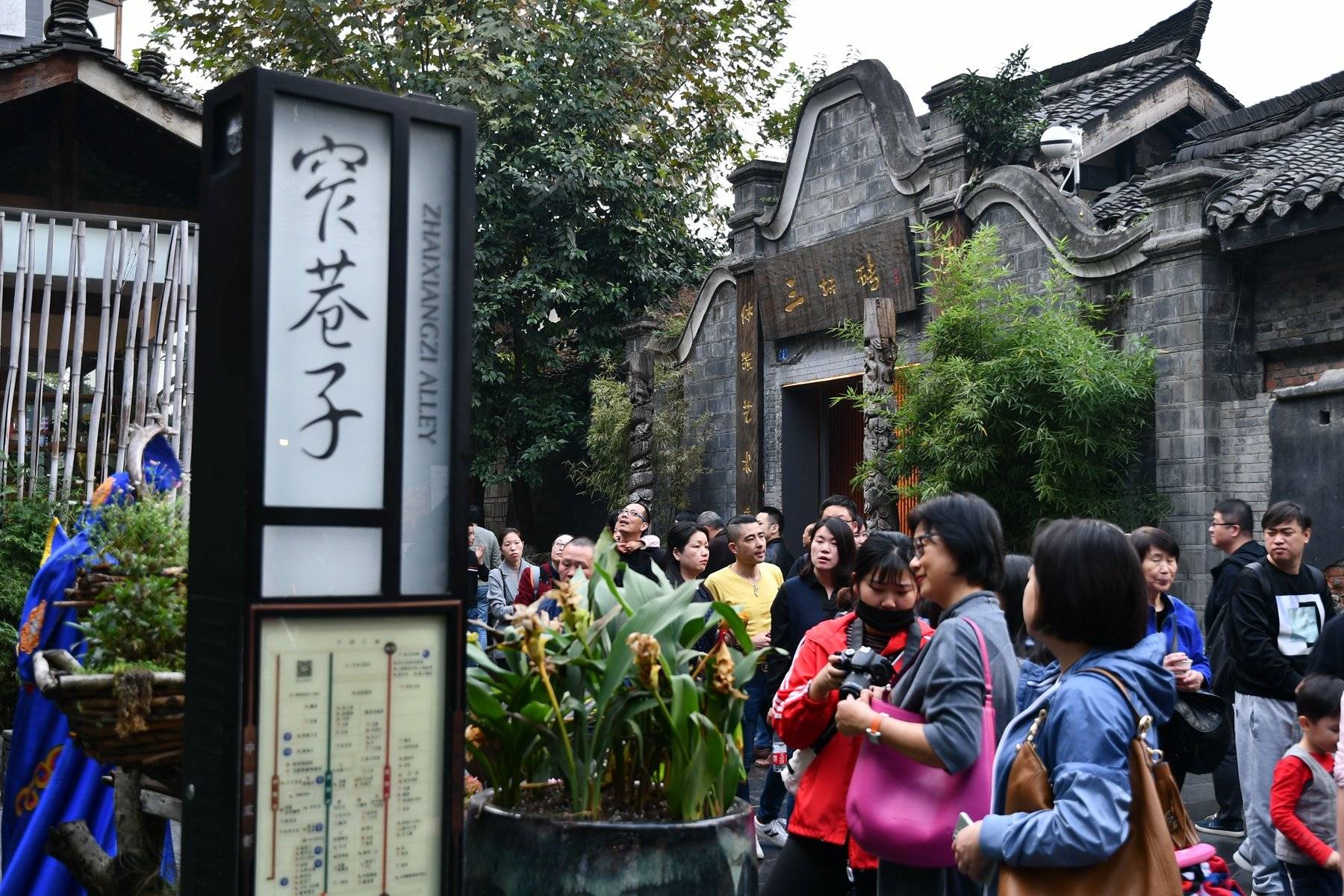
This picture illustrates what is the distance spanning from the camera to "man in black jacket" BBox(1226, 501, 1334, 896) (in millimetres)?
6043

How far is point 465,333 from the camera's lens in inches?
107

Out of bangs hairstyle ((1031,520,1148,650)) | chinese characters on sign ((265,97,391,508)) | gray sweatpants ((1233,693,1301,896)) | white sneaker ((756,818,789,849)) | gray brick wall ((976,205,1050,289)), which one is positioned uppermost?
gray brick wall ((976,205,1050,289))

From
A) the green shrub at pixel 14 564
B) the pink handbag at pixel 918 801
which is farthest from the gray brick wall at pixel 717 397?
the pink handbag at pixel 918 801

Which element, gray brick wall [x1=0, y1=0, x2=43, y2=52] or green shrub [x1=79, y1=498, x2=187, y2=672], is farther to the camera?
gray brick wall [x1=0, y1=0, x2=43, y2=52]

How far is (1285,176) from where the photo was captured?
33.0 feet

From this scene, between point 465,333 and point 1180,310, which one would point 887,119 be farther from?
point 465,333

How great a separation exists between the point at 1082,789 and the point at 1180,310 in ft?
29.0

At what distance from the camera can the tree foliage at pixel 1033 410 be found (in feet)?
34.8

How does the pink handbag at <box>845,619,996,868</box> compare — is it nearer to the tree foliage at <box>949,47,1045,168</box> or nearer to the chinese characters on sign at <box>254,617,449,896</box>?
the chinese characters on sign at <box>254,617,449,896</box>

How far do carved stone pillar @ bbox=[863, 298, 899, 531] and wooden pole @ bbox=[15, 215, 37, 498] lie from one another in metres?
6.67

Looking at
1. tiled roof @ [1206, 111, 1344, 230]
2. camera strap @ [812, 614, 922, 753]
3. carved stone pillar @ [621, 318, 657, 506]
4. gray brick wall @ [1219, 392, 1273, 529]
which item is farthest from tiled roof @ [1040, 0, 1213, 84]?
camera strap @ [812, 614, 922, 753]

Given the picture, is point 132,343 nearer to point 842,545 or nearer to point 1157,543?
point 842,545

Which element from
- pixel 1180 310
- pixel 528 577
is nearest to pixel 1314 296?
pixel 1180 310

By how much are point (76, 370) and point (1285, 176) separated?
8.82 metres
